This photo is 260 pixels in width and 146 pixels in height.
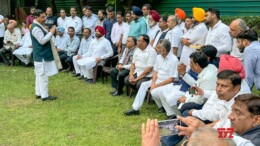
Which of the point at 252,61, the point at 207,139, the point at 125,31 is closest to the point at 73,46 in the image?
the point at 125,31

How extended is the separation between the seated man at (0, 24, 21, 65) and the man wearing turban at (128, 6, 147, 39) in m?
4.51

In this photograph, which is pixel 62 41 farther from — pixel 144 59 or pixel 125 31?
pixel 144 59

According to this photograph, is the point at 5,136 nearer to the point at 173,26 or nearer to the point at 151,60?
the point at 151,60

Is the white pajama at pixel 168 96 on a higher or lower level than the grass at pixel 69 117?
higher

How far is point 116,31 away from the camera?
30.5ft

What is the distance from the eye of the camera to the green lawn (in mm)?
5047

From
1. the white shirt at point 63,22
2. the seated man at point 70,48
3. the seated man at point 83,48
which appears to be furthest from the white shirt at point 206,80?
the white shirt at point 63,22

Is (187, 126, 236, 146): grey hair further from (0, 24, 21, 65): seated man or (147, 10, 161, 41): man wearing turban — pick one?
(0, 24, 21, 65): seated man

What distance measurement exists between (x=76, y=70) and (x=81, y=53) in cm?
45

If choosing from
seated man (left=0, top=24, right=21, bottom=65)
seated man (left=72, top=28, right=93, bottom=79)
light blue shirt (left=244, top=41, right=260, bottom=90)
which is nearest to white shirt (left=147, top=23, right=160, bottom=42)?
seated man (left=72, top=28, right=93, bottom=79)

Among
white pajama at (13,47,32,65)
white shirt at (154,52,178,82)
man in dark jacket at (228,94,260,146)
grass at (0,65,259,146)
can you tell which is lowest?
grass at (0,65,259,146)

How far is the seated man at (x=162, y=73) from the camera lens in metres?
5.94

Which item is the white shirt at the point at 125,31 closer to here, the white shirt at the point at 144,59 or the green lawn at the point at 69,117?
the green lawn at the point at 69,117

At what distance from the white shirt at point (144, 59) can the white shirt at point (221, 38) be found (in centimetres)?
120
